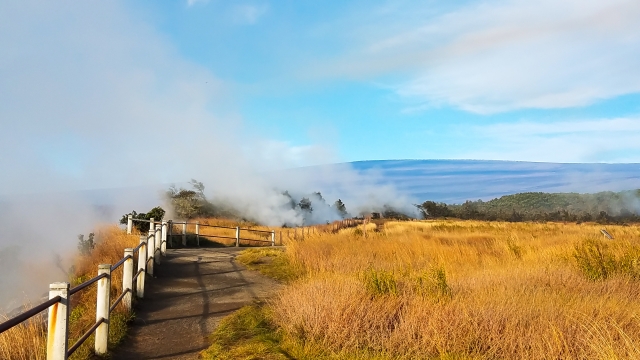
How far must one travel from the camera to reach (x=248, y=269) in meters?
13.3

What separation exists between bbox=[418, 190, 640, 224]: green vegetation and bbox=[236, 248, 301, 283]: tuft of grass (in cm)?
4520

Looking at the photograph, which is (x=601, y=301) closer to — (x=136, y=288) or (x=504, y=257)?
(x=504, y=257)

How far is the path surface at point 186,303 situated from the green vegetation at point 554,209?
159ft

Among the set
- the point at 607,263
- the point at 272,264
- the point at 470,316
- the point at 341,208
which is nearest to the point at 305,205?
the point at 341,208

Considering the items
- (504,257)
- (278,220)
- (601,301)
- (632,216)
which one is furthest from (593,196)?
(601,301)

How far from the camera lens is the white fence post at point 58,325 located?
4.21 meters

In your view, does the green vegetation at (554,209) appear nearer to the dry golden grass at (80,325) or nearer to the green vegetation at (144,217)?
the green vegetation at (144,217)

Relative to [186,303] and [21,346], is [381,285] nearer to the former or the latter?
[186,303]

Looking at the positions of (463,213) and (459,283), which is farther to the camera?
(463,213)

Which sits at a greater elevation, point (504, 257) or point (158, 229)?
point (158, 229)

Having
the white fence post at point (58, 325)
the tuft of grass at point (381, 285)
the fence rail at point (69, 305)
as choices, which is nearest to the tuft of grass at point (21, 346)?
the fence rail at point (69, 305)

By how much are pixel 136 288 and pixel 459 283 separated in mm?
5746

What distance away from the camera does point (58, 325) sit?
4293mm

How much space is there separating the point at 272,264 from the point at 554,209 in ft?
247
